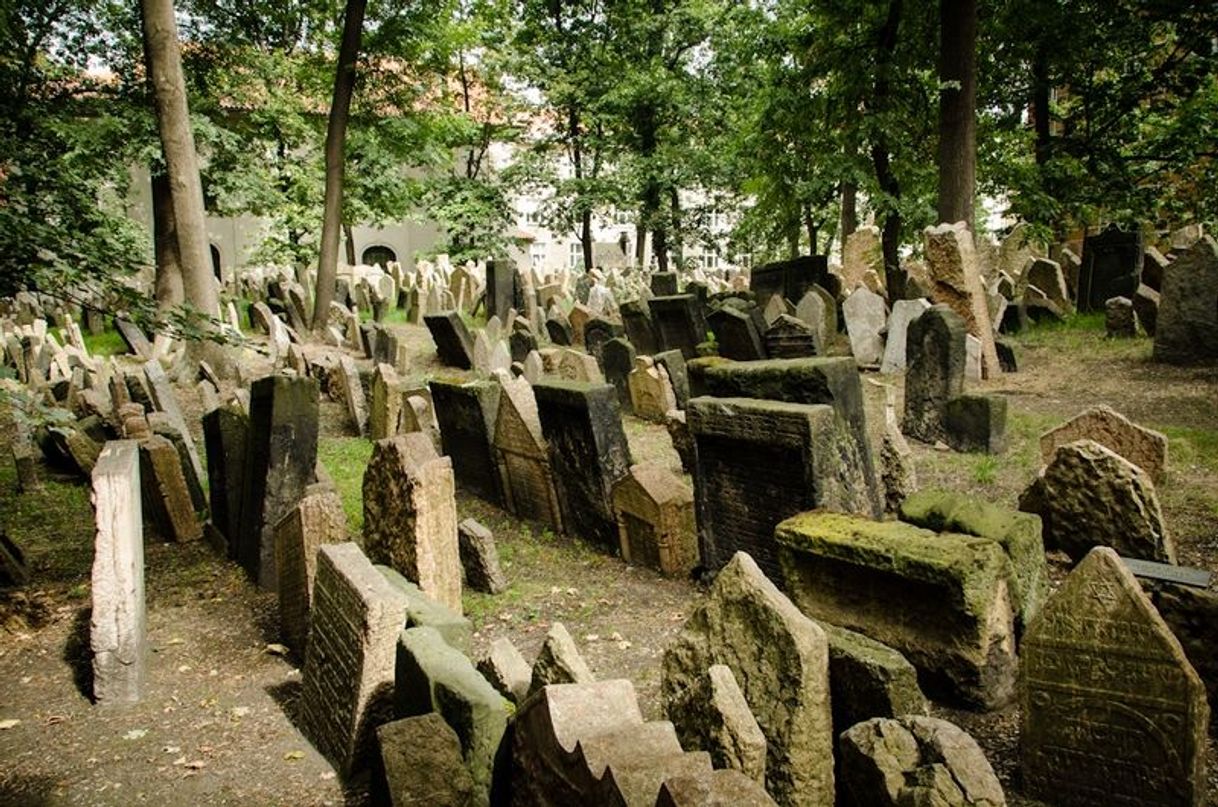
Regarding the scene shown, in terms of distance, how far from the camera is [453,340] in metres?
13.1

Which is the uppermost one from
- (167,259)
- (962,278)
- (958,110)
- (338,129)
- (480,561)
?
(338,129)

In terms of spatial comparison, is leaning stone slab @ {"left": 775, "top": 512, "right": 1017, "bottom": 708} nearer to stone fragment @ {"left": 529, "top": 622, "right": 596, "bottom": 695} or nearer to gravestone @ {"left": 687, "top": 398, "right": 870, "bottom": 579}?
gravestone @ {"left": 687, "top": 398, "right": 870, "bottom": 579}

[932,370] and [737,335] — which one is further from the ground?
[737,335]

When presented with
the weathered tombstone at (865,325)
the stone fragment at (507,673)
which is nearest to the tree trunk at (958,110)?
the weathered tombstone at (865,325)

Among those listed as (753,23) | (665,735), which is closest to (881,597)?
(665,735)

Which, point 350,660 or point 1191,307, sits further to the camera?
point 1191,307

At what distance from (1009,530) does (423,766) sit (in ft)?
9.74

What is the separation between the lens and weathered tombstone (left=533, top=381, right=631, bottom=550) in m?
6.36

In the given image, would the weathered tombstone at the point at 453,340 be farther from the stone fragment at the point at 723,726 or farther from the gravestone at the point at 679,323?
the stone fragment at the point at 723,726

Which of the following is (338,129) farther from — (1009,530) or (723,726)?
(723,726)

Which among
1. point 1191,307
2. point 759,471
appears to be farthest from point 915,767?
point 1191,307

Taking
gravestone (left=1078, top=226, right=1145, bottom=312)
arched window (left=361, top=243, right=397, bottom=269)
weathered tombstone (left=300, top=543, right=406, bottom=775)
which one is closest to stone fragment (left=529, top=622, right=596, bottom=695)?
weathered tombstone (left=300, top=543, right=406, bottom=775)

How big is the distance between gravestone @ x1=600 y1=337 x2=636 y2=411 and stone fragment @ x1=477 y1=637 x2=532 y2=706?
6672mm

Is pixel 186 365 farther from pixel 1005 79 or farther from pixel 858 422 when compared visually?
pixel 1005 79
